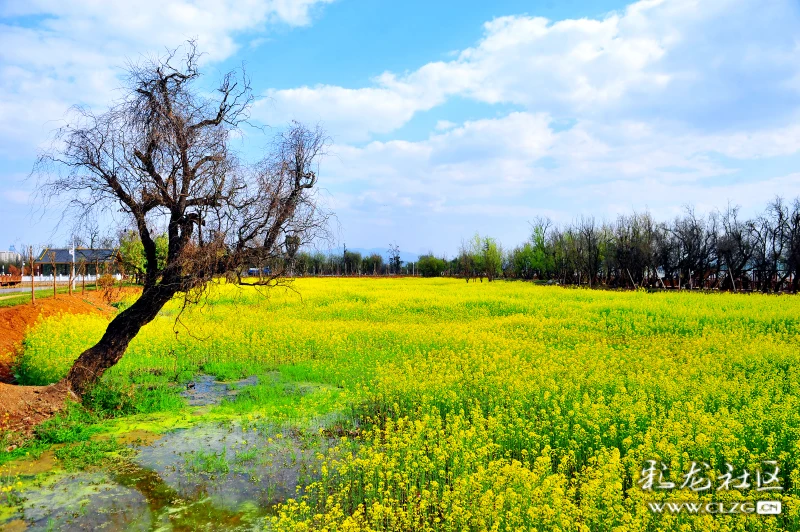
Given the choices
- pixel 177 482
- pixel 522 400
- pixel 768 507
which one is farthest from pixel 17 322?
pixel 768 507

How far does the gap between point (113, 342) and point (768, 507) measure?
40.7 feet

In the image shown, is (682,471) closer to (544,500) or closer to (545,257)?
(544,500)

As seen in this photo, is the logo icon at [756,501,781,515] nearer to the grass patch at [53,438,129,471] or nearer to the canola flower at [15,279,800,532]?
the canola flower at [15,279,800,532]

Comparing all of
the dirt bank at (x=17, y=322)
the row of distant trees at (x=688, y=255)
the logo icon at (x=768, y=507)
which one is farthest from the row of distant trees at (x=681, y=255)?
the logo icon at (x=768, y=507)

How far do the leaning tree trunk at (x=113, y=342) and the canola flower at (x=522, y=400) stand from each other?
880 millimetres

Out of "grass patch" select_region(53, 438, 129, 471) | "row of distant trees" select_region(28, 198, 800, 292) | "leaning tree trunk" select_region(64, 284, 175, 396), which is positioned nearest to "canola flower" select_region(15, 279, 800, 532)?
"leaning tree trunk" select_region(64, 284, 175, 396)

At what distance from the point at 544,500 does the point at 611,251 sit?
177ft

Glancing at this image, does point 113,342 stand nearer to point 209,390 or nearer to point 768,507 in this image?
point 209,390

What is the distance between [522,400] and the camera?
964 centimetres

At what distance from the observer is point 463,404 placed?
33.9ft

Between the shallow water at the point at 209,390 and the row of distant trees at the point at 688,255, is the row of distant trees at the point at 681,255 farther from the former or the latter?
the shallow water at the point at 209,390

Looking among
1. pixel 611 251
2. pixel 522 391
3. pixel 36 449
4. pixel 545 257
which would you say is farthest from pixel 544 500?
pixel 545 257

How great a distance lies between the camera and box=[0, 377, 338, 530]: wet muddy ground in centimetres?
644

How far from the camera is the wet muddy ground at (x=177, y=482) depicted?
6.44 m
